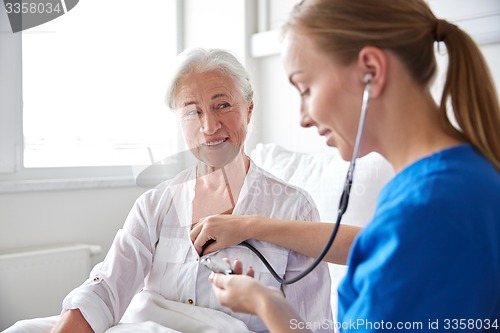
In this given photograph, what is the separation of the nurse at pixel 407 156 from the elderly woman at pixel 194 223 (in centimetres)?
49

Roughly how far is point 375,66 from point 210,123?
2.28 feet

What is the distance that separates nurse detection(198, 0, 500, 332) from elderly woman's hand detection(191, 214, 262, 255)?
42 centimetres

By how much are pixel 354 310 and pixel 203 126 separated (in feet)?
2.55

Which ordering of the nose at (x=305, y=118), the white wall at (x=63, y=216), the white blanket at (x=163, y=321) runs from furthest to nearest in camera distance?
1. the white wall at (x=63, y=216)
2. the white blanket at (x=163, y=321)
3. the nose at (x=305, y=118)

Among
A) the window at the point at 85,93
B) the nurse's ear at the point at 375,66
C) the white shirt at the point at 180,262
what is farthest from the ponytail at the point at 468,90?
the window at the point at 85,93

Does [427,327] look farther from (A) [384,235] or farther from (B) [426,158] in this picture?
(B) [426,158]

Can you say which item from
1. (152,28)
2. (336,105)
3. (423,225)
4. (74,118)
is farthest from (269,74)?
(423,225)

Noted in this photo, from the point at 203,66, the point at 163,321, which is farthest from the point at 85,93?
the point at 163,321

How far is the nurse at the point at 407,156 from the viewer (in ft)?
2.22

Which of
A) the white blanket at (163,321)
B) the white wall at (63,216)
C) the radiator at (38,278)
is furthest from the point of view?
the white wall at (63,216)

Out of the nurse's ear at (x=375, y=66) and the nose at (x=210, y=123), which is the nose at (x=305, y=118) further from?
the nose at (x=210, y=123)

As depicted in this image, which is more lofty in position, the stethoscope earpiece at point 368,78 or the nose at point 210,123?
the stethoscope earpiece at point 368,78

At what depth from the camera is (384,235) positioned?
2.32 feet

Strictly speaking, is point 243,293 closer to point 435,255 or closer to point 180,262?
point 435,255
